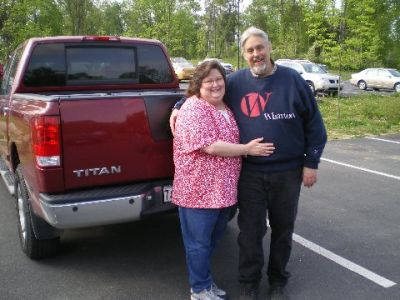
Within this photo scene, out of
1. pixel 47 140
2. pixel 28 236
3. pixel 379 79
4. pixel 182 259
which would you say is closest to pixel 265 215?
pixel 182 259

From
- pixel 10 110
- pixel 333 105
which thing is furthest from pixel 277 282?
pixel 333 105

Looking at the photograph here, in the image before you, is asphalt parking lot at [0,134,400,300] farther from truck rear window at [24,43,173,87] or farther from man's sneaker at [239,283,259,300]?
truck rear window at [24,43,173,87]

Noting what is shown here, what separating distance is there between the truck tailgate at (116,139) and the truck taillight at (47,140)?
0.05 meters

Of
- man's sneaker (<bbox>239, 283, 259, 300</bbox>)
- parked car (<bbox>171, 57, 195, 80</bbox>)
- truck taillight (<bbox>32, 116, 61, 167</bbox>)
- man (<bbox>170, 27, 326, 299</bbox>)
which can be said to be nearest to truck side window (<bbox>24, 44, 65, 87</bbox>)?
truck taillight (<bbox>32, 116, 61, 167</bbox>)

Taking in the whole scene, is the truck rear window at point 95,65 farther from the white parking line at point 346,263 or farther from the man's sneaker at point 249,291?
the man's sneaker at point 249,291

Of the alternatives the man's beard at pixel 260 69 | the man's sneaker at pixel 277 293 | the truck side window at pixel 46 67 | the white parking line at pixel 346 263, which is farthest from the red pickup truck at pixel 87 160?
the white parking line at pixel 346 263

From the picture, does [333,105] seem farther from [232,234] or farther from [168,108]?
[168,108]

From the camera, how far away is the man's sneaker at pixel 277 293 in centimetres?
328

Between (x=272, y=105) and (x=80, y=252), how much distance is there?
234cm

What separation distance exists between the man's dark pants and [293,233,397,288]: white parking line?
0.77 metres

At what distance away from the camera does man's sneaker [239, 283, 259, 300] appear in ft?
10.7

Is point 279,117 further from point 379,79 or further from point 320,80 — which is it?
point 379,79

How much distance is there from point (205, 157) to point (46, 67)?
2.28 meters

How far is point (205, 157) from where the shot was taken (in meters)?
2.95
